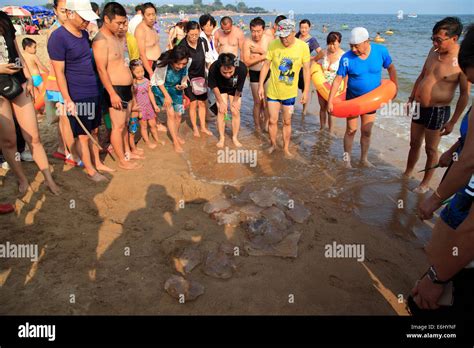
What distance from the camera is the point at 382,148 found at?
5789 mm

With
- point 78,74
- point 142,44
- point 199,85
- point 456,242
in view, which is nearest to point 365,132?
point 199,85

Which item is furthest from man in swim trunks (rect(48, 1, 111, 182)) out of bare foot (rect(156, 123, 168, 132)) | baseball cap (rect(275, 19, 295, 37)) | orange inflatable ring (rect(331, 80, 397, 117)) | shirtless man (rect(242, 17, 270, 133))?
orange inflatable ring (rect(331, 80, 397, 117))

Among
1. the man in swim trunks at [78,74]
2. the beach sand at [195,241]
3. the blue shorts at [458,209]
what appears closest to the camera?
the blue shorts at [458,209]

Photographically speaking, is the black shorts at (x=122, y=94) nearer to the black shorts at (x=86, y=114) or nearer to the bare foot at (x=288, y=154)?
the black shorts at (x=86, y=114)

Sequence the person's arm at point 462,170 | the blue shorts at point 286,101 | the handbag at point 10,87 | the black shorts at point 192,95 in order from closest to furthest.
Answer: the person's arm at point 462,170
the handbag at point 10,87
the blue shorts at point 286,101
the black shorts at point 192,95

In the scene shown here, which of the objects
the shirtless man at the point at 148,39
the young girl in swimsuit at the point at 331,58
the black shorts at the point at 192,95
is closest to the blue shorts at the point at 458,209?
Answer: the young girl in swimsuit at the point at 331,58

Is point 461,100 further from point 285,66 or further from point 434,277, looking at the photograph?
point 434,277

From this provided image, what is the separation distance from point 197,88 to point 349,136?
8.65 feet

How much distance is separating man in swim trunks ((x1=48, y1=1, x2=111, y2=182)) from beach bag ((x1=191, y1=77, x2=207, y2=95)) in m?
1.85

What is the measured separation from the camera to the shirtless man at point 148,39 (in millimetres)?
5102

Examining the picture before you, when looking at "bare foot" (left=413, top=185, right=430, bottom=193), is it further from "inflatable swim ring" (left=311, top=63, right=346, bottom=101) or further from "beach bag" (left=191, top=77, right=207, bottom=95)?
"beach bag" (left=191, top=77, right=207, bottom=95)

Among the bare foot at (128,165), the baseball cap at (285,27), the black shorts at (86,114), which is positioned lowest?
the bare foot at (128,165)
